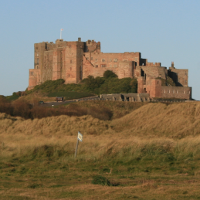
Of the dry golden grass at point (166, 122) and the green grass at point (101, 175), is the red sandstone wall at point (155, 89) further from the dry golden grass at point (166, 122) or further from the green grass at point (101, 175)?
the green grass at point (101, 175)

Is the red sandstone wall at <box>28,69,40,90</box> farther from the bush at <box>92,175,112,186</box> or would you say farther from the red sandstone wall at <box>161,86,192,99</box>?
the bush at <box>92,175,112,186</box>

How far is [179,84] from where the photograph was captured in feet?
257

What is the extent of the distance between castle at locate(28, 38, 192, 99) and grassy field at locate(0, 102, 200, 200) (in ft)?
136

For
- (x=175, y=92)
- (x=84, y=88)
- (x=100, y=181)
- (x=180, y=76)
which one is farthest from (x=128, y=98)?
(x=100, y=181)

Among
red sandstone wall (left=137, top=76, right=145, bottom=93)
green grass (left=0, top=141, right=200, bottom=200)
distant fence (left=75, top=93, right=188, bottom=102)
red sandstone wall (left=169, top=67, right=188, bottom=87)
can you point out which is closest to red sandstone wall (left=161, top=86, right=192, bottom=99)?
distant fence (left=75, top=93, right=188, bottom=102)

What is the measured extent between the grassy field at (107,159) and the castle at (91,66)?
41304mm

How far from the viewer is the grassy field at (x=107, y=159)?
523 inches

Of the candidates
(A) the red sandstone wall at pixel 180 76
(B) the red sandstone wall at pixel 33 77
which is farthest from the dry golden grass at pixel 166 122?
(B) the red sandstone wall at pixel 33 77

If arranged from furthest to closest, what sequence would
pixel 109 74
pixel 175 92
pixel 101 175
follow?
pixel 109 74, pixel 175 92, pixel 101 175

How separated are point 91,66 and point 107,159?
6034cm

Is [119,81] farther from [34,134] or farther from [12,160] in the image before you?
[12,160]

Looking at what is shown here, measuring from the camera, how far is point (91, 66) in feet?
260

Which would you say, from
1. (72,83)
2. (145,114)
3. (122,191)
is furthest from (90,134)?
(72,83)

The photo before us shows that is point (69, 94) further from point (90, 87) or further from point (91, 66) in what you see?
point (91, 66)
